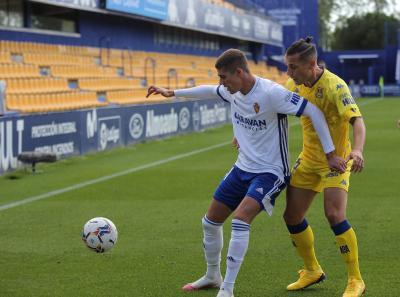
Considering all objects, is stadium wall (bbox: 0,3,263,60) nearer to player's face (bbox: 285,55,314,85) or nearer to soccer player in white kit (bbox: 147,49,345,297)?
soccer player in white kit (bbox: 147,49,345,297)

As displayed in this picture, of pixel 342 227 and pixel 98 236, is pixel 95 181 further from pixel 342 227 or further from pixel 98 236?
pixel 342 227

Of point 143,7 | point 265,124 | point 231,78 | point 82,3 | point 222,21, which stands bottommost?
point 265,124

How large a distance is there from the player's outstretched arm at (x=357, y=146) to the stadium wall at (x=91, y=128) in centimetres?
895

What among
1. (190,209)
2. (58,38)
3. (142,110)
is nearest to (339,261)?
(190,209)

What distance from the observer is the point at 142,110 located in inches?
784

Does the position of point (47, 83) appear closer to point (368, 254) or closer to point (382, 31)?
point (368, 254)

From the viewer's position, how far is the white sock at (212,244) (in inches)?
221

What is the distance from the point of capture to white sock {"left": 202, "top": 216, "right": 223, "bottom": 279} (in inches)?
221

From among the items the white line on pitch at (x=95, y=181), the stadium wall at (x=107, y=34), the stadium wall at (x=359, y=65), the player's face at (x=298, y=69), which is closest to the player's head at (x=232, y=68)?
the player's face at (x=298, y=69)

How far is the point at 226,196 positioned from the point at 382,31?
228 ft

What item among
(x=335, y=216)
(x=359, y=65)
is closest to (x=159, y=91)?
(x=335, y=216)

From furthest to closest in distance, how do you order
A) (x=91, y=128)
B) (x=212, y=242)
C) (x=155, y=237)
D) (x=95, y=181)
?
1. (x=91, y=128)
2. (x=95, y=181)
3. (x=155, y=237)
4. (x=212, y=242)

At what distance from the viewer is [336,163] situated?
5.22 meters

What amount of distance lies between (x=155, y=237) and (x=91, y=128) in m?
9.33
